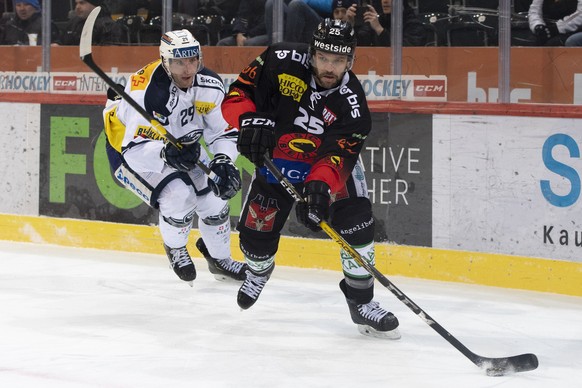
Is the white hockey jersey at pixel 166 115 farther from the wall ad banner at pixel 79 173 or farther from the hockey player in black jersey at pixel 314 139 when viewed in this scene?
the wall ad banner at pixel 79 173

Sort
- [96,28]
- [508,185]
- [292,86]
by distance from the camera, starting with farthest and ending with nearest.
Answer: [96,28]
[508,185]
[292,86]

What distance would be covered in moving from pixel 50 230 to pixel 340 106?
3.14 meters

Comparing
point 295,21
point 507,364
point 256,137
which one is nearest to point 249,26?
point 295,21

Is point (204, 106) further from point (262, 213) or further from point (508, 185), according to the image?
point (508, 185)

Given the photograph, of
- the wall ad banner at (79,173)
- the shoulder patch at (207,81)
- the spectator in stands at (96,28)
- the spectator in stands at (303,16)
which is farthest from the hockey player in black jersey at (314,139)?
the spectator in stands at (96,28)

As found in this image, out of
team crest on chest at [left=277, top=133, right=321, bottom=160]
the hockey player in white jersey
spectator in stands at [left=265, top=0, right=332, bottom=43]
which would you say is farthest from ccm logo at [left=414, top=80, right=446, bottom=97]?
team crest on chest at [left=277, top=133, right=321, bottom=160]

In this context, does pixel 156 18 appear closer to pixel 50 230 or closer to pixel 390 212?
pixel 50 230

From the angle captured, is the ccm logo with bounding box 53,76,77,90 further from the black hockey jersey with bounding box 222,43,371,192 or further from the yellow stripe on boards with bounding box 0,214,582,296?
the black hockey jersey with bounding box 222,43,371,192

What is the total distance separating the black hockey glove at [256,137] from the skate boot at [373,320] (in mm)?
724

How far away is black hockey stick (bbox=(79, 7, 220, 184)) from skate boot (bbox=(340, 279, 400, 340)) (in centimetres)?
96

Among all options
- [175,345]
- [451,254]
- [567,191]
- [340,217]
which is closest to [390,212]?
[451,254]

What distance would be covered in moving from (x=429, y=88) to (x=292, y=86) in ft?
5.79

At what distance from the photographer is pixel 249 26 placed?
6.31m

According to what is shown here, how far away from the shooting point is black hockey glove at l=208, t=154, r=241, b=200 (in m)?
4.85
